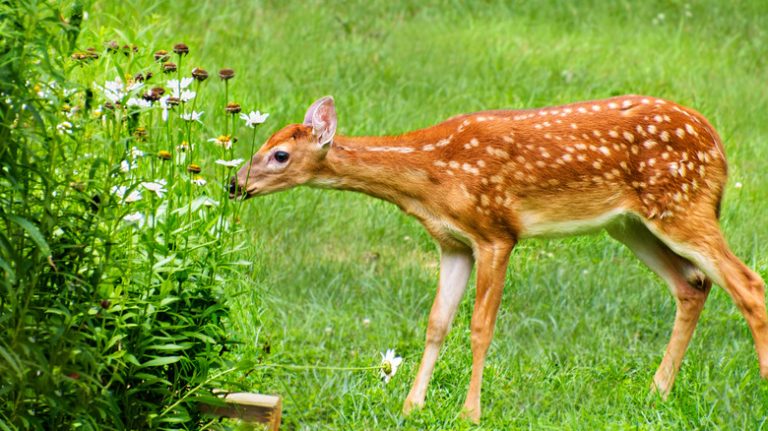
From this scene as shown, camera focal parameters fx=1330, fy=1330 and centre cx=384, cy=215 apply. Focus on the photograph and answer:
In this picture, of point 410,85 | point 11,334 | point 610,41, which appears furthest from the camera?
point 610,41

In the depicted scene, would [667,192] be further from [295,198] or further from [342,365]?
[295,198]

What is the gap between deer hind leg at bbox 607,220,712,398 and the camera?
666cm

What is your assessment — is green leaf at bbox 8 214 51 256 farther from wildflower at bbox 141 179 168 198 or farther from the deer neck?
the deer neck

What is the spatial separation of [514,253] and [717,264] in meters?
1.87

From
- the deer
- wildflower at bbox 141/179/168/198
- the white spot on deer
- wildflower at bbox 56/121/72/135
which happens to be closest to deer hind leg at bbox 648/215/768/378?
the deer

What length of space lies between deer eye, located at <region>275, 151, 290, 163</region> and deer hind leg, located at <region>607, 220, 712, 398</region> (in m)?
1.74

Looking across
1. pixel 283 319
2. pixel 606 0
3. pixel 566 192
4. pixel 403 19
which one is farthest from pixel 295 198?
pixel 606 0

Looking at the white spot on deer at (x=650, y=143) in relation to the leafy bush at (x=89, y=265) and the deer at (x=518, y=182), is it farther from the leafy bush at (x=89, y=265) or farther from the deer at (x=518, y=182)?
the leafy bush at (x=89, y=265)

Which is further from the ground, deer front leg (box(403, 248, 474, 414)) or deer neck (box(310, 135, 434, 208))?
deer neck (box(310, 135, 434, 208))

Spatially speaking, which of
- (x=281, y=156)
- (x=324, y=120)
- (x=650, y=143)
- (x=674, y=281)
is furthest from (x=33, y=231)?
(x=674, y=281)

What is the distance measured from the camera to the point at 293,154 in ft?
21.0

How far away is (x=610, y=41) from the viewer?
12.3 meters

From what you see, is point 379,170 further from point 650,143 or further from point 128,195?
point 128,195

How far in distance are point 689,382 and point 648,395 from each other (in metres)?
0.32
